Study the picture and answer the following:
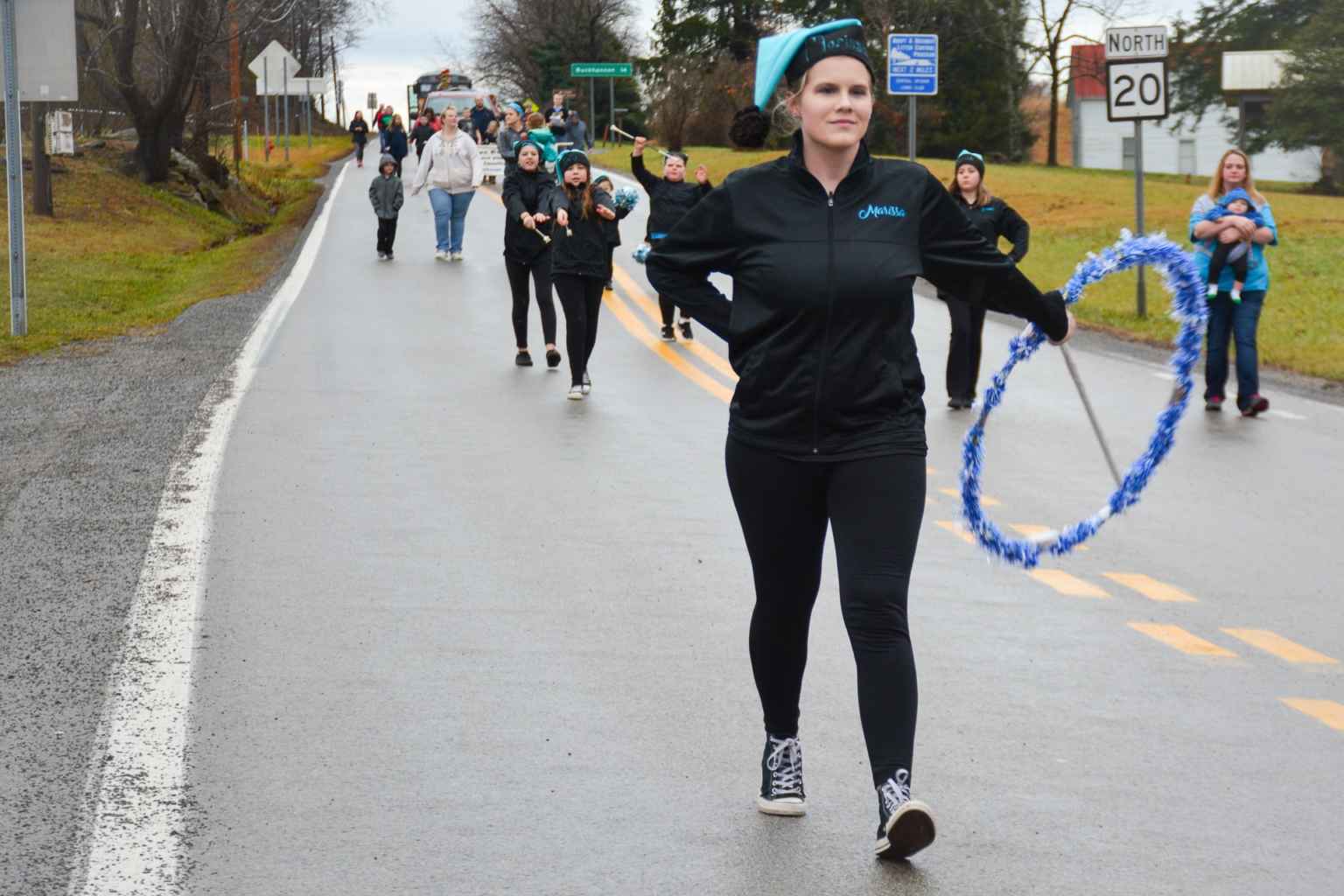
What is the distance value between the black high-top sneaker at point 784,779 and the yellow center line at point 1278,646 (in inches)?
107

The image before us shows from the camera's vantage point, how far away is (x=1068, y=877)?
510 centimetres

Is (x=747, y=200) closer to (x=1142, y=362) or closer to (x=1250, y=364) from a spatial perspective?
(x=1250, y=364)

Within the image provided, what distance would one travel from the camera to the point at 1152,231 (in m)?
36.2

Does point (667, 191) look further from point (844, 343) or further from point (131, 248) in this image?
point (131, 248)

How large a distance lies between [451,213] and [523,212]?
11.5 metres

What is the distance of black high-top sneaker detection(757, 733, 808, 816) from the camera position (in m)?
5.55

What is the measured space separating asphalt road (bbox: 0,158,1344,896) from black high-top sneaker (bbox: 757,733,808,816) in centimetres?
7

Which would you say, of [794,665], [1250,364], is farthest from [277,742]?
[1250,364]

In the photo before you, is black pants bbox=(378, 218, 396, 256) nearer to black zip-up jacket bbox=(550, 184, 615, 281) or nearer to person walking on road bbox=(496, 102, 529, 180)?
person walking on road bbox=(496, 102, 529, 180)

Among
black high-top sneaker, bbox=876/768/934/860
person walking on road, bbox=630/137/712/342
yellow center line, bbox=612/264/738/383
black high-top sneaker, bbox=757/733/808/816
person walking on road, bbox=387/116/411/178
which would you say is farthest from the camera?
person walking on road, bbox=387/116/411/178

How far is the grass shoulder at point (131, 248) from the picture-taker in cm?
2242

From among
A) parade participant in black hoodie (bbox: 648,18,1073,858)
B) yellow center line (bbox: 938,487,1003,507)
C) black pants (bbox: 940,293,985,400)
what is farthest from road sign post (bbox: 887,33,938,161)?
parade participant in black hoodie (bbox: 648,18,1073,858)

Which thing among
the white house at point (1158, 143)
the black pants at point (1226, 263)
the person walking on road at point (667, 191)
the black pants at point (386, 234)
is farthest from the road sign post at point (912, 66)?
the white house at point (1158, 143)

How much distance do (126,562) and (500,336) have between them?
1105 cm
